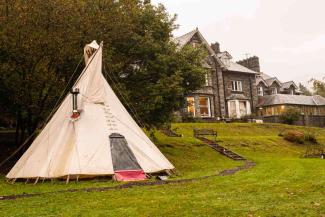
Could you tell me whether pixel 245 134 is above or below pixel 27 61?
below

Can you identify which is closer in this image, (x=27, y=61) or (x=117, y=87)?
(x=27, y=61)

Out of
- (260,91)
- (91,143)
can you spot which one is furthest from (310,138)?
(91,143)

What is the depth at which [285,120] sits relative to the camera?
4906cm

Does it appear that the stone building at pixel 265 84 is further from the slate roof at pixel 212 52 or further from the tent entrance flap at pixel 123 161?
the tent entrance flap at pixel 123 161

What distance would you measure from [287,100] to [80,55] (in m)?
42.4

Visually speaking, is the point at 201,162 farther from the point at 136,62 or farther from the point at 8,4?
the point at 8,4

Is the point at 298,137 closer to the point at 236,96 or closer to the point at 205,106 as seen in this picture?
the point at 205,106

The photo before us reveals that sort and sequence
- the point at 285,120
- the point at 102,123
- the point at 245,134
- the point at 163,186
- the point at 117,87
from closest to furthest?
the point at 163,186, the point at 102,123, the point at 117,87, the point at 245,134, the point at 285,120

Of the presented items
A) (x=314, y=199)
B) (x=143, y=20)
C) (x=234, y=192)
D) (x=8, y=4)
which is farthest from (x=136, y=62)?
(x=314, y=199)

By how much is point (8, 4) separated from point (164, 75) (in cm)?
929

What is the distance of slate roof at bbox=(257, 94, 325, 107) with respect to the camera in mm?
55228

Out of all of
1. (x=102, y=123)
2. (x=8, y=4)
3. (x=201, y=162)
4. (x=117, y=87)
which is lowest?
(x=201, y=162)

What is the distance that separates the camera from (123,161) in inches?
624

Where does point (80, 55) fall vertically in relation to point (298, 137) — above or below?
above
